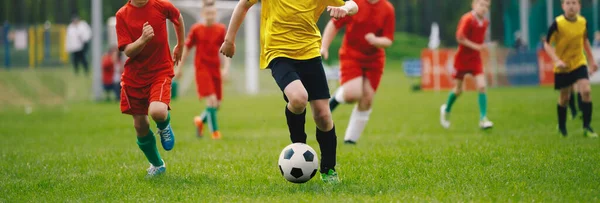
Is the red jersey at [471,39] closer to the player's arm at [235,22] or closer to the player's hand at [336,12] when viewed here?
the player's arm at [235,22]

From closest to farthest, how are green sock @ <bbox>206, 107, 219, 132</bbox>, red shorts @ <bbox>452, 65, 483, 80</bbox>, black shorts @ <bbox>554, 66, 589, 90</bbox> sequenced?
black shorts @ <bbox>554, 66, 589, 90</bbox>
green sock @ <bbox>206, 107, 219, 132</bbox>
red shorts @ <bbox>452, 65, 483, 80</bbox>

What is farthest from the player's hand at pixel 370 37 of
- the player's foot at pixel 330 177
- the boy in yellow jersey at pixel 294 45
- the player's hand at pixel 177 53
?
the player's foot at pixel 330 177

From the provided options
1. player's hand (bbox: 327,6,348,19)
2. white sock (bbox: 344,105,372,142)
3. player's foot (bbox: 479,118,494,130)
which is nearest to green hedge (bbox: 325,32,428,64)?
player's foot (bbox: 479,118,494,130)

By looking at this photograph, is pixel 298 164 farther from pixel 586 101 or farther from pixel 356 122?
pixel 586 101

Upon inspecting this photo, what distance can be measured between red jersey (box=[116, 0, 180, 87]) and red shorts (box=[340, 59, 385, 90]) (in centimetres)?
336

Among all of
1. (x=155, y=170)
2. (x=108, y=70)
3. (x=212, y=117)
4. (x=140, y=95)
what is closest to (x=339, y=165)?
(x=155, y=170)

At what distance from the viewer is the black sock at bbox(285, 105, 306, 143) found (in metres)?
7.22

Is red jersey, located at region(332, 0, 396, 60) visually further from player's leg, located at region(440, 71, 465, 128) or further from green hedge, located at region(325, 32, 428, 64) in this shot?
green hedge, located at region(325, 32, 428, 64)

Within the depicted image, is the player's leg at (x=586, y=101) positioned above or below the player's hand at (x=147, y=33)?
below

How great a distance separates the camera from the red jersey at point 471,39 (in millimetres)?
13719

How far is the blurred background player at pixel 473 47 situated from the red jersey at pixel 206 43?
393cm

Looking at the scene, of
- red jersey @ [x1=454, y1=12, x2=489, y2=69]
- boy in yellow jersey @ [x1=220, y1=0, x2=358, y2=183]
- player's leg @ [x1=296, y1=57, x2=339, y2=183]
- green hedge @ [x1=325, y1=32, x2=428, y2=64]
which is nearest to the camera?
boy in yellow jersey @ [x1=220, y1=0, x2=358, y2=183]

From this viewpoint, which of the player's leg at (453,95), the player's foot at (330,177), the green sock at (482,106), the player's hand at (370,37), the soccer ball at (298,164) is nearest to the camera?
the soccer ball at (298,164)

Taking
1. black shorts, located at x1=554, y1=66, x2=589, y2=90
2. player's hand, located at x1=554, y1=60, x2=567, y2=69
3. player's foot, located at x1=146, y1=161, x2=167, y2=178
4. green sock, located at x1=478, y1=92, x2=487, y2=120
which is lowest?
green sock, located at x1=478, y1=92, x2=487, y2=120
